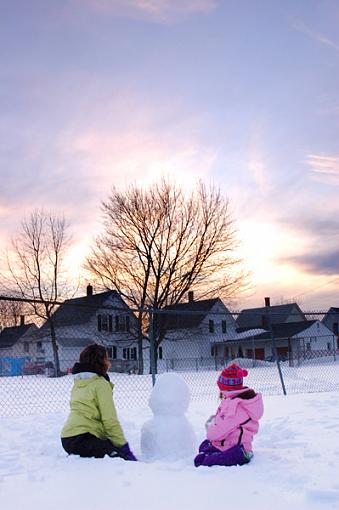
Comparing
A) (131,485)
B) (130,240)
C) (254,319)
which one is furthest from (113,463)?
(254,319)

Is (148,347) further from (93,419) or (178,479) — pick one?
(178,479)

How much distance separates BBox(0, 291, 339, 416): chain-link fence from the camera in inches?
905

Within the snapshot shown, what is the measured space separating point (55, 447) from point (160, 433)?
67.9 inches

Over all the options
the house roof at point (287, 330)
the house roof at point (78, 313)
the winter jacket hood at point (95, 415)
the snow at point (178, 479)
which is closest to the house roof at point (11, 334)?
the house roof at point (78, 313)

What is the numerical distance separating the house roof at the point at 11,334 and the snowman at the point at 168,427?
52119 millimetres

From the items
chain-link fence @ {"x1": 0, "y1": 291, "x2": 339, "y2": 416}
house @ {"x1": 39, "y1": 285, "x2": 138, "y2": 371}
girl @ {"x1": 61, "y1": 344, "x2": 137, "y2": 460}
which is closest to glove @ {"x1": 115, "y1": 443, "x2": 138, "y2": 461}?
girl @ {"x1": 61, "y1": 344, "x2": 137, "y2": 460}

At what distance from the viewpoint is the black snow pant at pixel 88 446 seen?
563 centimetres

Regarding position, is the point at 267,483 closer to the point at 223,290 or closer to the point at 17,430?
the point at 17,430

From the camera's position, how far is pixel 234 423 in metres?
5.55

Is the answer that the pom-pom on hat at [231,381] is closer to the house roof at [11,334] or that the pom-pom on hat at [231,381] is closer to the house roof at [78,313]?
the house roof at [78,313]

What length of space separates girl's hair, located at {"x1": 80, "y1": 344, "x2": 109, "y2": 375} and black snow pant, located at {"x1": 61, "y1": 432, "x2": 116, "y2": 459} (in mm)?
693

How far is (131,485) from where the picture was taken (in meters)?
4.42

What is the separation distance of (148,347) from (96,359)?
26.4 m

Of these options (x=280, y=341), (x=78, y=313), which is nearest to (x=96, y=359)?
(x=78, y=313)
